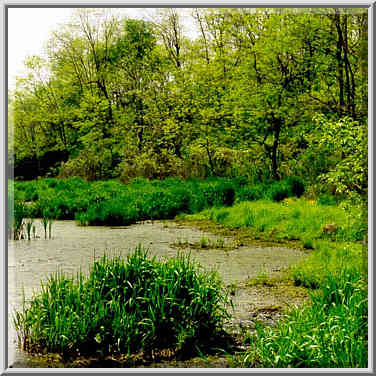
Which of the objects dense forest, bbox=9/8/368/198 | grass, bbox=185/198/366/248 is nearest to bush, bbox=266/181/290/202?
grass, bbox=185/198/366/248

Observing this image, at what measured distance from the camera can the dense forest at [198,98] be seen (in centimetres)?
406

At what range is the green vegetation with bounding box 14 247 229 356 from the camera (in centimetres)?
271

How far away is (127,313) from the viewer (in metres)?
2.88

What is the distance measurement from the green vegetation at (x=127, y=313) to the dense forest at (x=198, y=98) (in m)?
0.99

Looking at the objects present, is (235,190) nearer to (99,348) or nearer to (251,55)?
(251,55)

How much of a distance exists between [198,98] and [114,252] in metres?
3.20

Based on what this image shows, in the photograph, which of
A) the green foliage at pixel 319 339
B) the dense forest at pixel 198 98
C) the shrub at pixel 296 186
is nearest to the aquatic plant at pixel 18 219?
the dense forest at pixel 198 98

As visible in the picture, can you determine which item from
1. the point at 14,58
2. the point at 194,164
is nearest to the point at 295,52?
the point at 194,164

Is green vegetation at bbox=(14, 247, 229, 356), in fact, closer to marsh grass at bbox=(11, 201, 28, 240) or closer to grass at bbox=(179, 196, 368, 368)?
grass at bbox=(179, 196, 368, 368)

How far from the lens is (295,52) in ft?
24.8

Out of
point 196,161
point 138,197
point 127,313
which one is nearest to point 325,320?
point 127,313

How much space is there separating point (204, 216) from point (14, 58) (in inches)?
150

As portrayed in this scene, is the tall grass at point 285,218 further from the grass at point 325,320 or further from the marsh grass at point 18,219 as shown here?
the marsh grass at point 18,219

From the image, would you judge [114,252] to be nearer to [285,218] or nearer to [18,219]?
[18,219]
